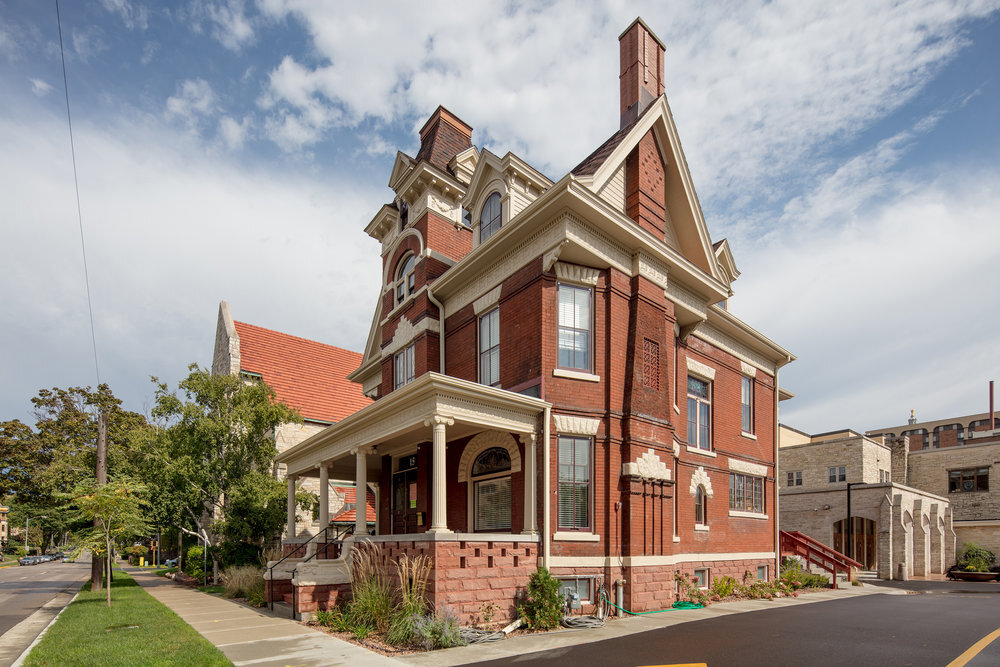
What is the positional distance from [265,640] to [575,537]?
6.13 meters

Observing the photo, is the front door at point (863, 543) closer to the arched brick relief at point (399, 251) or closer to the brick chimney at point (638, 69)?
the brick chimney at point (638, 69)

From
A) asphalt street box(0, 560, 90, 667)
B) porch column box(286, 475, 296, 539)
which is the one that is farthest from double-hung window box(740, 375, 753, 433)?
asphalt street box(0, 560, 90, 667)

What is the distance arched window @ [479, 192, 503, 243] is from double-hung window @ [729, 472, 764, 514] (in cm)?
1073

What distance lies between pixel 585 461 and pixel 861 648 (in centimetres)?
584

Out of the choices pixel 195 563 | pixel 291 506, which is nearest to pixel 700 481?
pixel 291 506

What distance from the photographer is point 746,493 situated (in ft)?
67.8

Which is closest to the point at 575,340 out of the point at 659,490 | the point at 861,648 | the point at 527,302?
the point at 527,302

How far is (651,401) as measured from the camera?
14945 mm

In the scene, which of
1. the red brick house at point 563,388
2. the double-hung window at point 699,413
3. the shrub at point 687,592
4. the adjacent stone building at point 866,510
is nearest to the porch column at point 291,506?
the red brick house at point 563,388

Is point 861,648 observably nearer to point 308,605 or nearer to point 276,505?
point 308,605

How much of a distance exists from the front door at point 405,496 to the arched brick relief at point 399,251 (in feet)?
20.3

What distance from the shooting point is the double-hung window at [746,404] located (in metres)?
21.5

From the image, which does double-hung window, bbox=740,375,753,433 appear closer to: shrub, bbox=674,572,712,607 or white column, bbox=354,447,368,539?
shrub, bbox=674,572,712,607

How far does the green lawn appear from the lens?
9.36 meters
